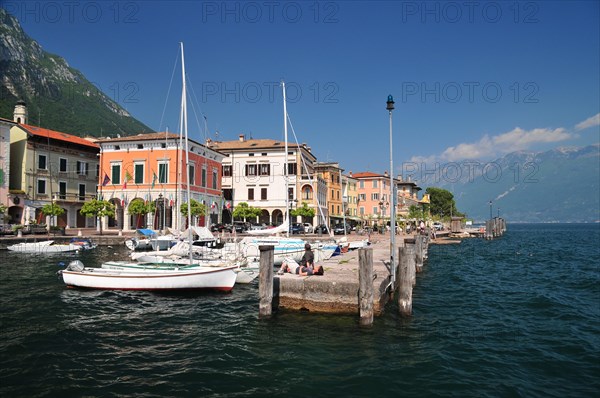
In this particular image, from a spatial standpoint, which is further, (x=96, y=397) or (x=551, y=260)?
(x=551, y=260)

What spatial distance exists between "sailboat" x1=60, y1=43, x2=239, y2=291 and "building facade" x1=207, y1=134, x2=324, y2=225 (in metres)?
42.1

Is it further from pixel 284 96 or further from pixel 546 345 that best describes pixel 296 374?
pixel 284 96

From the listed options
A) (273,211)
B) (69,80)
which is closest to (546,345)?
(273,211)

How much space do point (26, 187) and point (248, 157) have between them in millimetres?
29678

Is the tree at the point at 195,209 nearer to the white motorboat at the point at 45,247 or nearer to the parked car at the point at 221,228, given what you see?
the parked car at the point at 221,228

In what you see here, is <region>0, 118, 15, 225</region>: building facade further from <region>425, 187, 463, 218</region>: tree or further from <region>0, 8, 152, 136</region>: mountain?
<region>425, 187, 463, 218</region>: tree

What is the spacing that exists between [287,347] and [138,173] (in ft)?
147

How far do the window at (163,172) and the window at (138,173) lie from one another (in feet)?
7.86

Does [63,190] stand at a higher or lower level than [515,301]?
higher

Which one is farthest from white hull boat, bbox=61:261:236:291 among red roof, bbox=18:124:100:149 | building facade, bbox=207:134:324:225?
building facade, bbox=207:134:324:225

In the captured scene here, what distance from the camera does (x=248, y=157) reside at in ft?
206

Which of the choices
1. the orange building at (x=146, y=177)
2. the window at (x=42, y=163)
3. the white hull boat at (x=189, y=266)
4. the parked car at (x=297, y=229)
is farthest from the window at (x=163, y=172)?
the white hull boat at (x=189, y=266)

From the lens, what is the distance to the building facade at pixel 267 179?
60.8m

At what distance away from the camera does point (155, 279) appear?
55.6 ft
